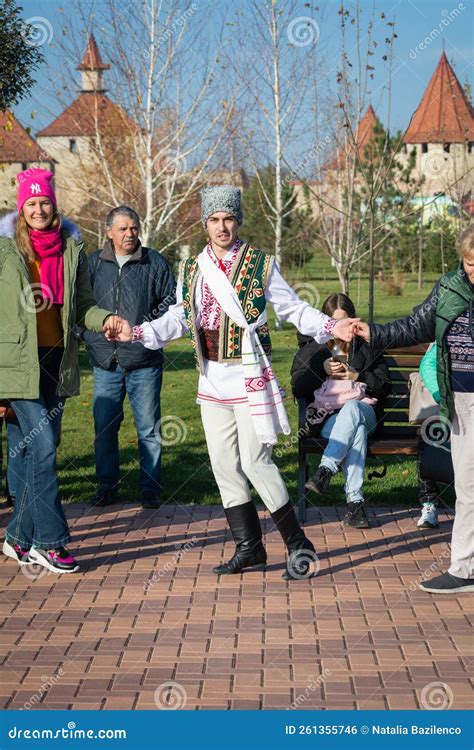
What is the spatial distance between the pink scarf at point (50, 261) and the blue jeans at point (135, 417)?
162cm

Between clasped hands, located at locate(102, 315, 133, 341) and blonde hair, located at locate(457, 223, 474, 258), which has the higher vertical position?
blonde hair, located at locate(457, 223, 474, 258)

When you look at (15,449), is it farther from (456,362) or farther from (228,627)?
(456,362)

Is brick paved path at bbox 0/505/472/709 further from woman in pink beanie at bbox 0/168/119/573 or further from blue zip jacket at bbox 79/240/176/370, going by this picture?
blue zip jacket at bbox 79/240/176/370

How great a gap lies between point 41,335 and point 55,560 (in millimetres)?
1262

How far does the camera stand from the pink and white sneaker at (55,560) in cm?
630

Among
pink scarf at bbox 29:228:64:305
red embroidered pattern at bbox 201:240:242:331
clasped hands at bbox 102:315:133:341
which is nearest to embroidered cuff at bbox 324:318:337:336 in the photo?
red embroidered pattern at bbox 201:240:242:331

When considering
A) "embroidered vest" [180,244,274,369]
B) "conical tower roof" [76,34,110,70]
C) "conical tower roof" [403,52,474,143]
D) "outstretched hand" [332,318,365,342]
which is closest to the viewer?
"embroidered vest" [180,244,274,369]

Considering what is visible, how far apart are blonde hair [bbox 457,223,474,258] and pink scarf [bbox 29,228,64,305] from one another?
86.6 inches

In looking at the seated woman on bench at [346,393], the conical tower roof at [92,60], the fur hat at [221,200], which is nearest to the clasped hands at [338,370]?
the seated woman on bench at [346,393]

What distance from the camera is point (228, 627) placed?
5367 mm

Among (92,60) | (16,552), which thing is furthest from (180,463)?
(92,60)

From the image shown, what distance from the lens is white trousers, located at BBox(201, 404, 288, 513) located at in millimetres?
6008

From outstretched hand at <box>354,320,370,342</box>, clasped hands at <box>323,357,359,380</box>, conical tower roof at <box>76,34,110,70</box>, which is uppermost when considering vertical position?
conical tower roof at <box>76,34,110,70</box>

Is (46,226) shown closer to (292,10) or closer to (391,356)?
(391,356)
